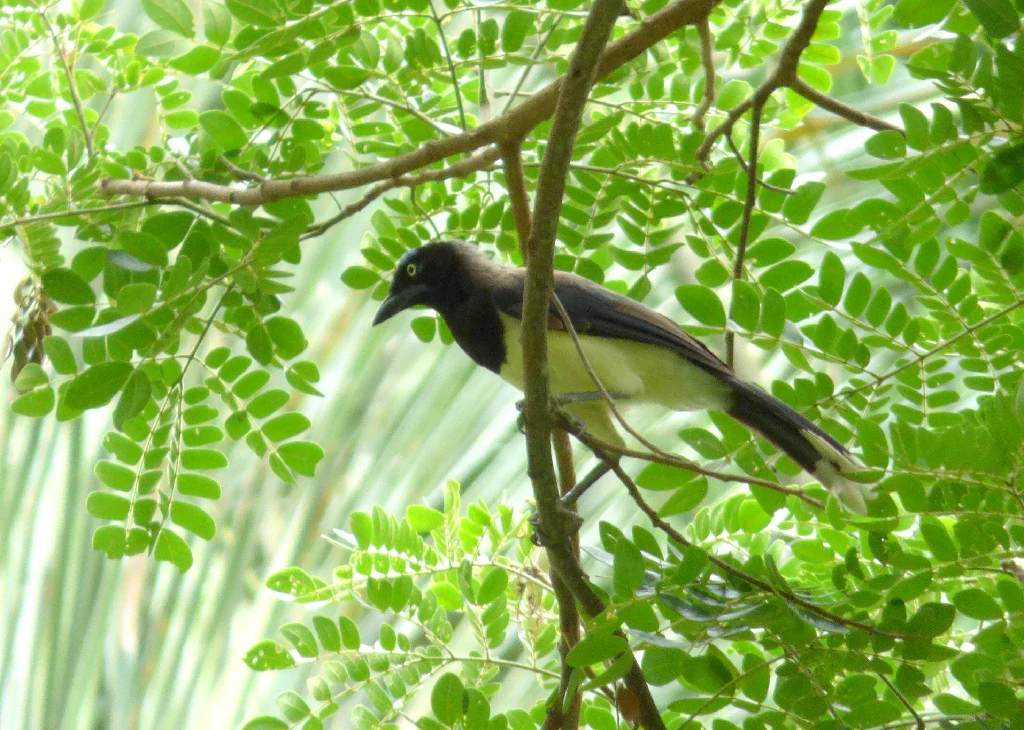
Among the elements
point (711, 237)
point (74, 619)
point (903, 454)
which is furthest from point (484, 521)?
point (74, 619)

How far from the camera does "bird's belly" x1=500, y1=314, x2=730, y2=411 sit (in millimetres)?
3615

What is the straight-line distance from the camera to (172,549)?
291cm

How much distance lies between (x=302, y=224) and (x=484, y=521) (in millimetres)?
995

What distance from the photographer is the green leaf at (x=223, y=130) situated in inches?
126

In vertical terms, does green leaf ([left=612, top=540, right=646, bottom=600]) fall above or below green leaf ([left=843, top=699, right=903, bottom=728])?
above

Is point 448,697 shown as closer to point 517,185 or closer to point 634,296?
point 517,185

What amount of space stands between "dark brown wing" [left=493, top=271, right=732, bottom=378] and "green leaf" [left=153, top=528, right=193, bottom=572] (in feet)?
4.39

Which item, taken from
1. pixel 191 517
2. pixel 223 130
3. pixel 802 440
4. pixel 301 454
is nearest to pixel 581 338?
pixel 802 440

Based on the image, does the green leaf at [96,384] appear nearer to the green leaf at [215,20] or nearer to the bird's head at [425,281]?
the green leaf at [215,20]

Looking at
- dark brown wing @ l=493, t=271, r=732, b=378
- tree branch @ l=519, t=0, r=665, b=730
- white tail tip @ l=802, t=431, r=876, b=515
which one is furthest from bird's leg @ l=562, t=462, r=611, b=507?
tree branch @ l=519, t=0, r=665, b=730

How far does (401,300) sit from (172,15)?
119cm

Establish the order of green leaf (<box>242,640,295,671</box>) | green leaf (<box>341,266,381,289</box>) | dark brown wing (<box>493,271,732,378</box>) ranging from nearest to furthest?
green leaf (<box>242,640,295,671</box>) → dark brown wing (<box>493,271,732,378</box>) → green leaf (<box>341,266,381,289</box>)

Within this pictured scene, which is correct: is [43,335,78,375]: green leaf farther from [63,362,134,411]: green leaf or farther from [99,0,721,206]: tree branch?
[99,0,721,206]: tree branch

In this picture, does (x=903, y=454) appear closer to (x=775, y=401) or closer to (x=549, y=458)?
(x=549, y=458)
